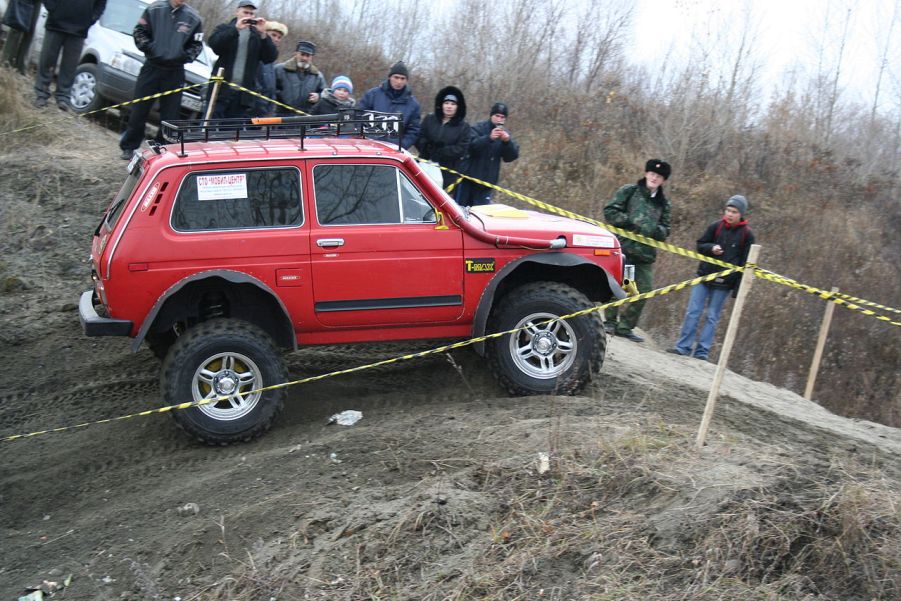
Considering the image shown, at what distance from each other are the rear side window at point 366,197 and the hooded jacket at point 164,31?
4802 millimetres

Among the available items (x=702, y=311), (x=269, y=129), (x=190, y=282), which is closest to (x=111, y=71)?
(x=269, y=129)

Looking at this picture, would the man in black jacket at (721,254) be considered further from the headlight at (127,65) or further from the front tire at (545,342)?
the headlight at (127,65)

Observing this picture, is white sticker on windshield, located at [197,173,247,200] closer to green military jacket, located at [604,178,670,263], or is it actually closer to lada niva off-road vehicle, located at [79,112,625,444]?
lada niva off-road vehicle, located at [79,112,625,444]

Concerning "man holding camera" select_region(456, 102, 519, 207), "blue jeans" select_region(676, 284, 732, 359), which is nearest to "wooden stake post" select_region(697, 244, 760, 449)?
"blue jeans" select_region(676, 284, 732, 359)

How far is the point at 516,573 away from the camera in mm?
5109

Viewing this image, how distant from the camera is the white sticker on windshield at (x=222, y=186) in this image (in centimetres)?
670

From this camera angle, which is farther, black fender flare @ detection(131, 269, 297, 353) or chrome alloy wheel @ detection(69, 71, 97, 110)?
chrome alloy wheel @ detection(69, 71, 97, 110)

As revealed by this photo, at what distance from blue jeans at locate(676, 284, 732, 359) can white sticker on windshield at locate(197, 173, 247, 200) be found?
17.9 ft

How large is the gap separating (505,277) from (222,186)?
232 cm

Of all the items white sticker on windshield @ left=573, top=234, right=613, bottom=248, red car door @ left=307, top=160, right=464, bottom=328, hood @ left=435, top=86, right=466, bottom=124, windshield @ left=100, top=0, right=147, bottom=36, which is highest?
windshield @ left=100, top=0, right=147, bottom=36

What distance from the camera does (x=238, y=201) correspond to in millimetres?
6785

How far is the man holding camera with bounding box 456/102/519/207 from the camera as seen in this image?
10.2 metres

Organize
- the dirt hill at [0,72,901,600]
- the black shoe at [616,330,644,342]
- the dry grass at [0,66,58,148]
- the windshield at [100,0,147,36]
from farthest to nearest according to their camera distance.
Answer: the windshield at [100,0,147,36] → the dry grass at [0,66,58,148] → the black shoe at [616,330,644,342] → the dirt hill at [0,72,901,600]

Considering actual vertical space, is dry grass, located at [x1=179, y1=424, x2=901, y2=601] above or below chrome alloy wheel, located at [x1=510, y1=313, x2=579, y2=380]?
below
